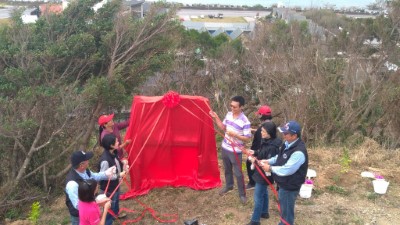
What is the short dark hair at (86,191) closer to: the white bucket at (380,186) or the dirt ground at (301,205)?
the dirt ground at (301,205)

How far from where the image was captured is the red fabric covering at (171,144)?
560 centimetres

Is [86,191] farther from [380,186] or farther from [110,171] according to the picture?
[380,186]

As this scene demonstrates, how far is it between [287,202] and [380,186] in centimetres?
237

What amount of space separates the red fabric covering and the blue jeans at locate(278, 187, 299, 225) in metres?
1.73

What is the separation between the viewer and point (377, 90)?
39.1 feet

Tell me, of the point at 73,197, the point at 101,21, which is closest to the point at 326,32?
the point at 101,21

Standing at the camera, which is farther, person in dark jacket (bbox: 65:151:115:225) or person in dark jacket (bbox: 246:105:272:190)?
person in dark jacket (bbox: 246:105:272:190)

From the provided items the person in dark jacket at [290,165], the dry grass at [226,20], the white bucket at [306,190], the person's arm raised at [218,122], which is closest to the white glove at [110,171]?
the person's arm raised at [218,122]

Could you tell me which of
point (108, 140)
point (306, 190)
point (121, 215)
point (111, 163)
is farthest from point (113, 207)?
point (306, 190)

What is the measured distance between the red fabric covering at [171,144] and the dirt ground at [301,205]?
0.18m

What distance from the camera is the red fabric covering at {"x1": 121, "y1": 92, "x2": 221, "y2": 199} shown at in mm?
5602

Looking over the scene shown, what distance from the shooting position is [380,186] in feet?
19.3

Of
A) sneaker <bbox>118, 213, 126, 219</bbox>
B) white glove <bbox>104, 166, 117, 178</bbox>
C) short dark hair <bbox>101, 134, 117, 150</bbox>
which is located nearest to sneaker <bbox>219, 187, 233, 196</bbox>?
sneaker <bbox>118, 213, 126, 219</bbox>

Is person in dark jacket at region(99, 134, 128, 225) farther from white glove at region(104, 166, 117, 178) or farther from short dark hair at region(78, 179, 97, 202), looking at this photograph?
short dark hair at region(78, 179, 97, 202)
